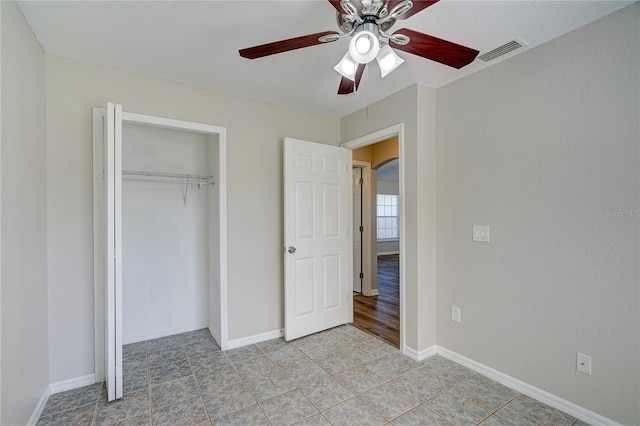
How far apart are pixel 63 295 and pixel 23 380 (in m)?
0.66

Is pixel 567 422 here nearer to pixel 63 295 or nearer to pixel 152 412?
pixel 152 412

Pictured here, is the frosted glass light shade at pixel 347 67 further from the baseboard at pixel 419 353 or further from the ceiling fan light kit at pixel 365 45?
the baseboard at pixel 419 353

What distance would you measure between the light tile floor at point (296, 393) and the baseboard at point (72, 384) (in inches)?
1.8

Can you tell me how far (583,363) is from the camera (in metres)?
1.88

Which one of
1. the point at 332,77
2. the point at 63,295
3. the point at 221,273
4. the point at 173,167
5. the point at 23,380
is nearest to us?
the point at 23,380

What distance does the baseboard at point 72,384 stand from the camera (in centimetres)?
218

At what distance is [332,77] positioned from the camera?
258 centimetres

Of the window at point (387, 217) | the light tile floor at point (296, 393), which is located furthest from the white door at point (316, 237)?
the window at point (387, 217)

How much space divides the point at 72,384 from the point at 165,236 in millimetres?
1451

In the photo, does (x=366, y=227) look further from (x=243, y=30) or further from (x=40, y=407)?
(x=40, y=407)

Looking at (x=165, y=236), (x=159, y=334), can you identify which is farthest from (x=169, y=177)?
(x=159, y=334)

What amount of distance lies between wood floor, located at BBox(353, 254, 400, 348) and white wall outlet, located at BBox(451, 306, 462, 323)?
0.62 m

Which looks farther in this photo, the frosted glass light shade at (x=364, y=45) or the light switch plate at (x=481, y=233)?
the light switch plate at (x=481, y=233)

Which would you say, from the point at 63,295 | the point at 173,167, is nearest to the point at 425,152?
the point at 173,167
